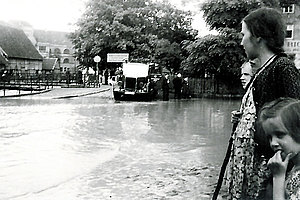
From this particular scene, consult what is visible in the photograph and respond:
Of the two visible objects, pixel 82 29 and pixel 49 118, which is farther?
pixel 82 29

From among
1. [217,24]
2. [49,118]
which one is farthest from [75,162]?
[217,24]

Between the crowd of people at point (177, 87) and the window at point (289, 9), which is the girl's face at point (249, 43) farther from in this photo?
the window at point (289, 9)

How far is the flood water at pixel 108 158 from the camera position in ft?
22.6

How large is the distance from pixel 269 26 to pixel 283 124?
93 cm

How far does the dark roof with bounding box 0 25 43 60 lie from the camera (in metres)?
77.4

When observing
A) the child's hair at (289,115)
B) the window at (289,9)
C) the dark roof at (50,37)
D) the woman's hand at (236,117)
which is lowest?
the woman's hand at (236,117)

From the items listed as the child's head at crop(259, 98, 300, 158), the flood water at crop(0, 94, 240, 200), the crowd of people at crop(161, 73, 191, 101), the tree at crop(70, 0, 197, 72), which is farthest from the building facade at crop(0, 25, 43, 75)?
the child's head at crop(259, 98, 300, 158)

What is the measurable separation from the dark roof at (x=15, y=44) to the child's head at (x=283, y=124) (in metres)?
76.1

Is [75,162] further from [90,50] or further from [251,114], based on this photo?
[90,50]

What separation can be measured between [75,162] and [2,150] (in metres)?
1.85

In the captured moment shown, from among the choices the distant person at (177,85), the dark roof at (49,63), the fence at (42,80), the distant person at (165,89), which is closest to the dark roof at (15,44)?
the dark roof at (49,63)

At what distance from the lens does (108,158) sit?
9320 millimetres

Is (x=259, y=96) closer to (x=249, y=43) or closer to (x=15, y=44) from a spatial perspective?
(x=249, y=43)

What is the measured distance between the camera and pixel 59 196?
21.5 feet
